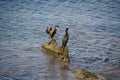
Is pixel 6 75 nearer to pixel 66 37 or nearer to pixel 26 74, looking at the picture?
pixel 26 74

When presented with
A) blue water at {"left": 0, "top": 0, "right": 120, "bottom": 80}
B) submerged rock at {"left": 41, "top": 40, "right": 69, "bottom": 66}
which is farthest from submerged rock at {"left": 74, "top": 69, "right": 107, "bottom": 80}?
submerged rock at {"left": 41, "top": 40, "right": 69, "bottom": 66}

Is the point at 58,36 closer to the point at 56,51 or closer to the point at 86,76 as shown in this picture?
the point at 56,51

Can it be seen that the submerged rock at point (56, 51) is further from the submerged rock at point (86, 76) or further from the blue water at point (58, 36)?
the submerged rock at point (86, 76)

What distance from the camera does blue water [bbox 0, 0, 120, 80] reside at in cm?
1891

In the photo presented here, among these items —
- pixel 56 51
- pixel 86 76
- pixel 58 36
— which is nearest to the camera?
pixel 86 76

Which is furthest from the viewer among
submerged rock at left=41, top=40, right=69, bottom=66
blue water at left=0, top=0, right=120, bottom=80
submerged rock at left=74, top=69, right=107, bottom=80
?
submerged rock at left=41, top=40, right=69, bottom=66

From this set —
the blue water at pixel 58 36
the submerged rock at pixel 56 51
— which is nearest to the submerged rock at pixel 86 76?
the blue water at pixel 58 36

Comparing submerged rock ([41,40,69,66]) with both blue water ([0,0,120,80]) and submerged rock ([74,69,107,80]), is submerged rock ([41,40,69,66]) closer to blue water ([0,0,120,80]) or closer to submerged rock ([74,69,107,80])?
blue water ([0,0,120,80])

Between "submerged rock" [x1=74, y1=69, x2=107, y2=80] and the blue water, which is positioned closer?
"submerged rock" [x1=74, y1=69, x2=107, y2=80]

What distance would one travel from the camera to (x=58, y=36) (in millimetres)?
25469

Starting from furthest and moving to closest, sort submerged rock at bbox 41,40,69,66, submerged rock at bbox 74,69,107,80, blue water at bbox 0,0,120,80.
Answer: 1. submerged rock at bbox 41,40,69,66
2. blue water at bbox 0,0,120,80
3. submerged rock at bbox 74,69,107,80

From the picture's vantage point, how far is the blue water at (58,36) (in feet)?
62.0

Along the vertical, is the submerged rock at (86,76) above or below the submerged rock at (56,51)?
below

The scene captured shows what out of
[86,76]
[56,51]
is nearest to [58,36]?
[56,51]
